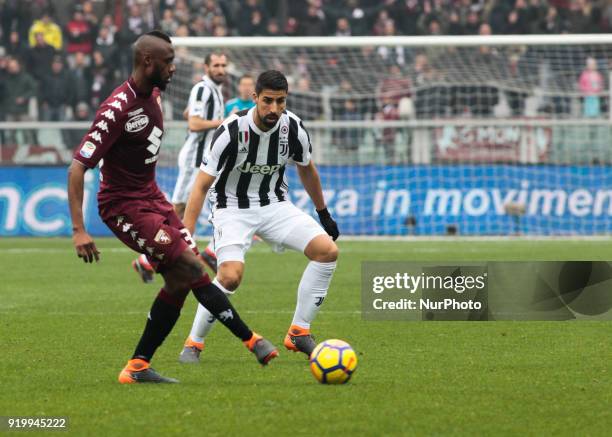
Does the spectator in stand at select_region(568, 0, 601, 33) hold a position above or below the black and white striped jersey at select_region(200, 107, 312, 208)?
above

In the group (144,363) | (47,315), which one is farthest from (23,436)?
(47,315)

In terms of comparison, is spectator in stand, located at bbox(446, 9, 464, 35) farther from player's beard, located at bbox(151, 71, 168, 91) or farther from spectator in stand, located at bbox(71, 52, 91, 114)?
player's beard, located at bbox(151, 71, 168, 91)

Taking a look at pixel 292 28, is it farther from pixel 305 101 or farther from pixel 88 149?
pixel 88 149

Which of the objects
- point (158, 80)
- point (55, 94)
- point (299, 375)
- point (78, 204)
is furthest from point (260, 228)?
point (55, 94)

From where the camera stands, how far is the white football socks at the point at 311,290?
8.07 m

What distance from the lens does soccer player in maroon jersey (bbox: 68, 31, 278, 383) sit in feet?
21.9

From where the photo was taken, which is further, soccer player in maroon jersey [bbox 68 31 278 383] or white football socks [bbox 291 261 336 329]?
white football socks [bbox 291 261 336 329]

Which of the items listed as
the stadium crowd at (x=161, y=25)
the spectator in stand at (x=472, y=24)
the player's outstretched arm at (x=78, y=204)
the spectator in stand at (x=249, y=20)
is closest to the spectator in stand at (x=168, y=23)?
the stadium crowd at (x=161, y=25)

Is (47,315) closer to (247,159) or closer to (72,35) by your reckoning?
(247,159)

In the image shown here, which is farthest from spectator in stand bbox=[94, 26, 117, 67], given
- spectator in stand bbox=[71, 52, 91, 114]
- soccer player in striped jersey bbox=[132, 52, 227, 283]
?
soccer player in striped jersey bbox=[132, 52, 227, 283]

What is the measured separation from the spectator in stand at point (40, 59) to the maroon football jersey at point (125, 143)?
1635 cm

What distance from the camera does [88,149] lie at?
662cm

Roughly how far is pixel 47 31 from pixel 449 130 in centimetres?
A: 902

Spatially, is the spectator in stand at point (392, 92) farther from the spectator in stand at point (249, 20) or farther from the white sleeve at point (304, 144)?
the white sleeve at point (304, 144)
